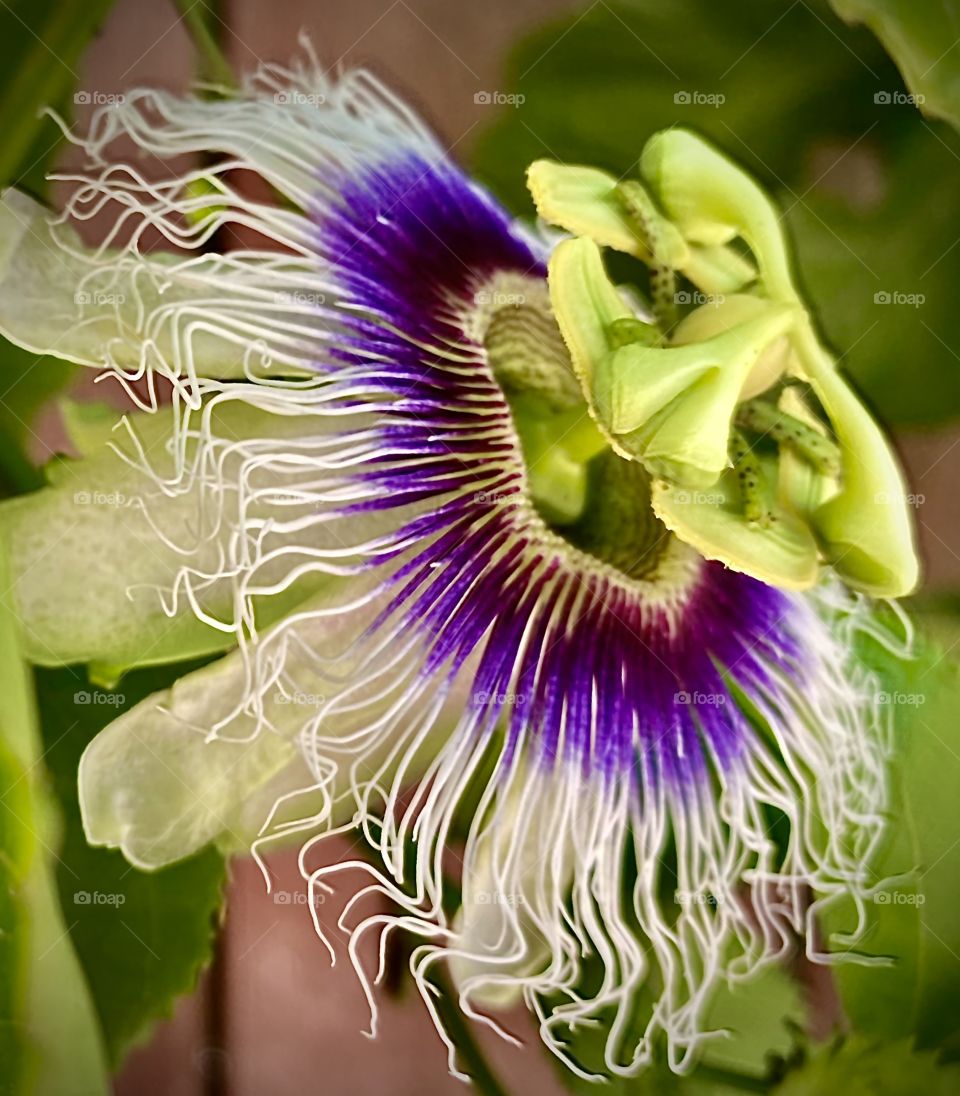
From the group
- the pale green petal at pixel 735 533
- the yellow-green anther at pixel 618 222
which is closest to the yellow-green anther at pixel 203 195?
the yellow-green anther at pixel 618 222

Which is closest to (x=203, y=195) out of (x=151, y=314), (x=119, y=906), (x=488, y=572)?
(x=151, y=314)

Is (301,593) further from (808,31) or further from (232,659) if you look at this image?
(808,31)

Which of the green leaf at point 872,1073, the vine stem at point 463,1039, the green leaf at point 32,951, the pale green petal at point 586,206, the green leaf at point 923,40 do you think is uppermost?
the green leaf at point 923,40

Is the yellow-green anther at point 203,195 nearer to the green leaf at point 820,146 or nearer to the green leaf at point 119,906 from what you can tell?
the green leaf at point 820,146

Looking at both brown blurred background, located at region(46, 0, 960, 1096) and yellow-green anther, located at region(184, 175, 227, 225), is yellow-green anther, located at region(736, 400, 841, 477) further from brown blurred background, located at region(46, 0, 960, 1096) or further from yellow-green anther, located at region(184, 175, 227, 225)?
yellow-green anther, located at region(184, 175, 227, 225)

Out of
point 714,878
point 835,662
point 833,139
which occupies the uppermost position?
point 833,139

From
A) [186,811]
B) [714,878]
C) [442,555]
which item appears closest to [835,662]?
[714,878]
